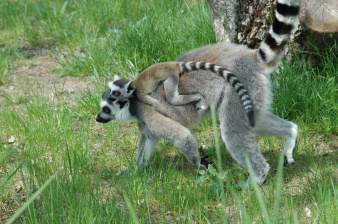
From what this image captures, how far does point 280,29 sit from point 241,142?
0.93 m

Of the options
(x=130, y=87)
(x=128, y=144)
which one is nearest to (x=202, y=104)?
(x=130, y=87)

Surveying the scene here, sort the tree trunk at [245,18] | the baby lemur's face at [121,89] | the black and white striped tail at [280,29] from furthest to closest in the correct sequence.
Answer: the tree trunk at [245,18], the baby lemur's face at [121,89], the black and white striped tail at [280,29]

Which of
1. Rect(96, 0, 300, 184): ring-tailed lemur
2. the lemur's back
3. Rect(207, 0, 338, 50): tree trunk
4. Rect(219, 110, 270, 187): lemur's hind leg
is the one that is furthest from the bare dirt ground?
Rect(219, 110, 270, 187): lemur's hind leg

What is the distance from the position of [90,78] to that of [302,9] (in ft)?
9.08

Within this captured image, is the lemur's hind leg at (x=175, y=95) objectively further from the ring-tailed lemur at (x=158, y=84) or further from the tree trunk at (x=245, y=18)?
the tree trunk at (x=245, y=18)

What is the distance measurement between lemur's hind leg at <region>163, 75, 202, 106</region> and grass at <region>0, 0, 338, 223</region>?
0.52 meters

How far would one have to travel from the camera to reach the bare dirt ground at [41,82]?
19.6 feet

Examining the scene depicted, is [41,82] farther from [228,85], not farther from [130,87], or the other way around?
[228,85]

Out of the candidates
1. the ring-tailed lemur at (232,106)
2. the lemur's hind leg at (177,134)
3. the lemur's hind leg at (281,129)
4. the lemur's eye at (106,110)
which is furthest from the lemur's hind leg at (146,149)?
the lemur's hind leg at (281,129)

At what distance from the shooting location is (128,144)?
4.80m

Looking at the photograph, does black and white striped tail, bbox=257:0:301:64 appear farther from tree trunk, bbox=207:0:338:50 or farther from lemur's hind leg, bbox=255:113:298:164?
tree trunk, bbox=207:0:338:50

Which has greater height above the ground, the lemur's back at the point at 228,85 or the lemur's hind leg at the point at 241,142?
the lemur's back at the point at 228,85

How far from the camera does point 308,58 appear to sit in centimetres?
500

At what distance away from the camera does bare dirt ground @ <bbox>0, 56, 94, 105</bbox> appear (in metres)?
5.98
